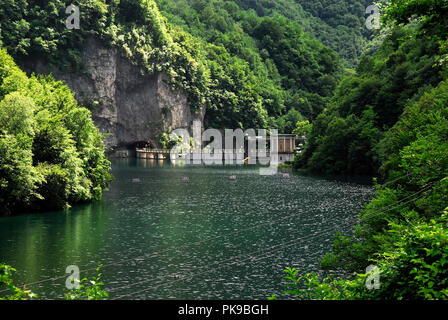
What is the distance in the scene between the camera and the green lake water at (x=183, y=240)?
96.7 ft

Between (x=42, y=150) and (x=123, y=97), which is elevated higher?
(x=123, y=97)

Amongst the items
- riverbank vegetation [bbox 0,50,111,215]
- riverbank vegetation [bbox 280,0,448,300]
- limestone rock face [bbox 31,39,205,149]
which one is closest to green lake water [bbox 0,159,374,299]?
riverbank vegetation [bbox 0,50,111,215]

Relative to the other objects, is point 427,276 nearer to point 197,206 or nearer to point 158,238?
point 158,238

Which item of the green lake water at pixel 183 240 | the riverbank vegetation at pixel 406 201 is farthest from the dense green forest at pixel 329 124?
the green lake water at pixel 183 240

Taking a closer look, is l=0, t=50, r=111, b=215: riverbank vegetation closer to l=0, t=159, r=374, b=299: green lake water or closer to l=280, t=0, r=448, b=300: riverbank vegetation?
l=0, t=159, r=374, b=299: green lake water

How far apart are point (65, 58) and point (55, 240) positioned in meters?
120

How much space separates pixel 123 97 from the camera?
544 feet

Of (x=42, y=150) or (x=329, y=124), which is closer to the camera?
(x=42, y=150)

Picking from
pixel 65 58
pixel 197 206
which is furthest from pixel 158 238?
pixel 65 58

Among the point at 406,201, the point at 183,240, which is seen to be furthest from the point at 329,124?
the point at 406,201

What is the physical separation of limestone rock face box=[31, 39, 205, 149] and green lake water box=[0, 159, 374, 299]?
9013 centimetres

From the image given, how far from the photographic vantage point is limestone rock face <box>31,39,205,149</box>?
154 meters

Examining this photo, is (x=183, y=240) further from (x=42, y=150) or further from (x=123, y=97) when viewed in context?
(x=123, y=97)

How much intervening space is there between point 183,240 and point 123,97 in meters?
131
